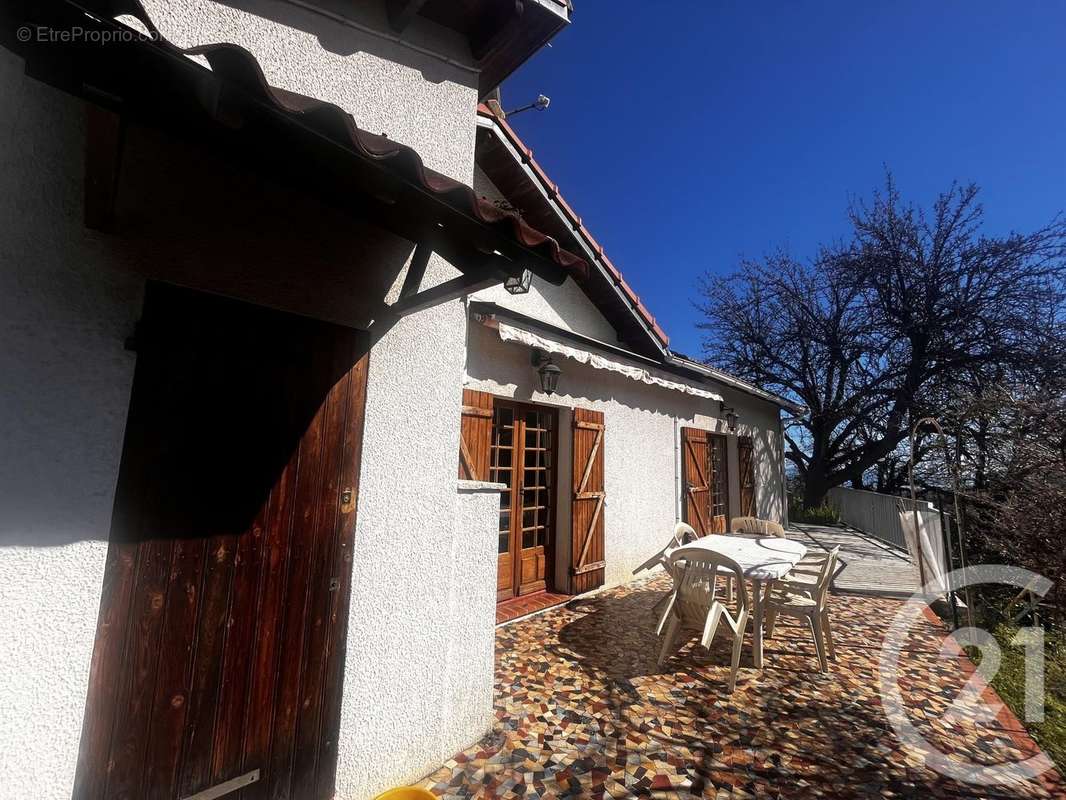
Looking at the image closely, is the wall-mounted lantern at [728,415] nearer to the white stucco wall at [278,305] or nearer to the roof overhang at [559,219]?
the roof overhang at [559,219]

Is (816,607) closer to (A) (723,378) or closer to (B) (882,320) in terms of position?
(A) (723,378)

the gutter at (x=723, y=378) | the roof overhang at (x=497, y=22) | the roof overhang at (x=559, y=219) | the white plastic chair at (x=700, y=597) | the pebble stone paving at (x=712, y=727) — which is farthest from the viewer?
the gutter at (x=723, y=378)

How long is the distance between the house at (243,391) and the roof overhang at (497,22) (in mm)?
28

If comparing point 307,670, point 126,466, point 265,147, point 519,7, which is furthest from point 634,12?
point 307,670

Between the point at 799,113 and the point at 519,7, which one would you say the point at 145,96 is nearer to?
the point at 519,7

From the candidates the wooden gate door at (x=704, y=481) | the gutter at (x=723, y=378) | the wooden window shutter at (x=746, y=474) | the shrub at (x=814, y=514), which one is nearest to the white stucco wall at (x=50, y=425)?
the gutter at (x=723, y=378)

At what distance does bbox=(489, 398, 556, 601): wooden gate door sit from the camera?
694 centimetres

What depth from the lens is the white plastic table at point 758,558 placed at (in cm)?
511

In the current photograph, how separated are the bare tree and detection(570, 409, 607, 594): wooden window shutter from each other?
18904 mm

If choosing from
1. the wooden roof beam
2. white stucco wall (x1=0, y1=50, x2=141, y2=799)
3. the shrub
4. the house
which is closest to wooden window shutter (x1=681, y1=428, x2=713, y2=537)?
the house

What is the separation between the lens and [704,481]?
1116 cm

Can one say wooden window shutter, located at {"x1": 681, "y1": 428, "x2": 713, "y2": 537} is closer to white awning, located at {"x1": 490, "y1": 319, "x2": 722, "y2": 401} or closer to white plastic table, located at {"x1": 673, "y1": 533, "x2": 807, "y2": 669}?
white awning, located at {"x1": 490, "y1": 319, "x2": 722, "y2": 401}

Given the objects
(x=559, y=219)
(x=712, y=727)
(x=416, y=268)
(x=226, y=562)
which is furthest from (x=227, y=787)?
(x=559, y=219)

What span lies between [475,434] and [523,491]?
173cm
